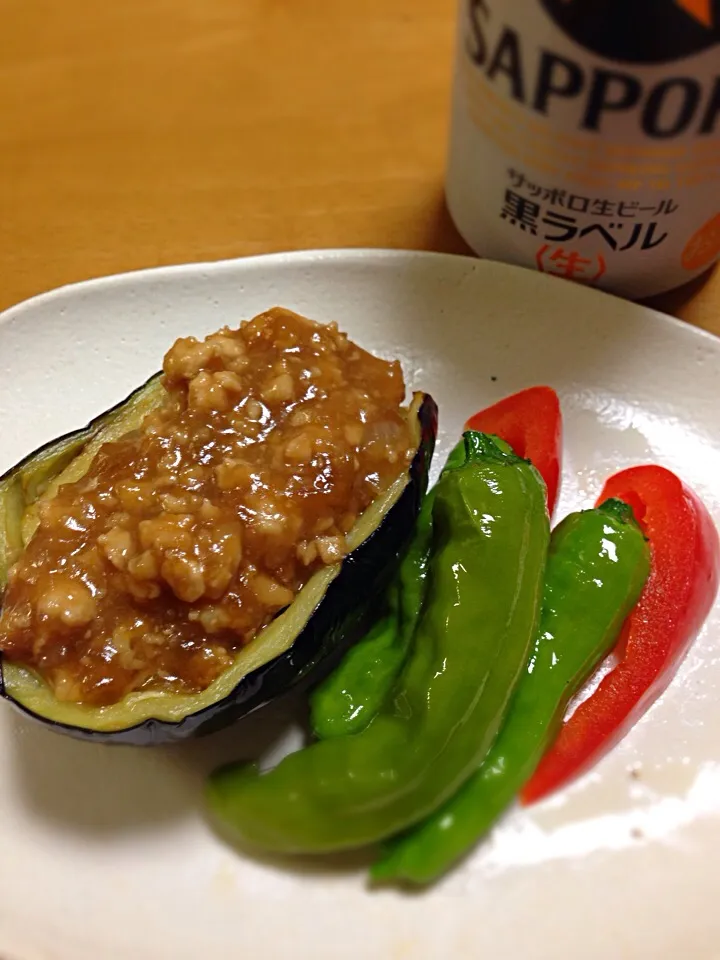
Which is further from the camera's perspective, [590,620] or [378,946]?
[590,620]

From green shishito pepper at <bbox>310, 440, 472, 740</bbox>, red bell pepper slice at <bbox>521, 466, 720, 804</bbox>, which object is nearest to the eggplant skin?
green shishito pepper at <bbox>310, 440, 472, 740</bbox>

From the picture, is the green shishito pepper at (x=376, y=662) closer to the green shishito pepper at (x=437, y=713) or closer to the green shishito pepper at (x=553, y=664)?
the green shishito pepper at (x=437, y=713)

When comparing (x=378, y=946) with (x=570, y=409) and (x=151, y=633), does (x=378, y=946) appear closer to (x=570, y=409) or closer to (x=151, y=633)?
(x=151, y=633)

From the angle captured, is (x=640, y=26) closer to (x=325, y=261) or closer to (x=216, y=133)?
(x=325, y=261)

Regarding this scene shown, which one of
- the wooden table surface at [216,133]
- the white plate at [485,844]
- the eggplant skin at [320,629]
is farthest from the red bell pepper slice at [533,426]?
the wooden table surface at [216,133]

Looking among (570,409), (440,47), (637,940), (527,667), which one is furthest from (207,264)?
(637,940)

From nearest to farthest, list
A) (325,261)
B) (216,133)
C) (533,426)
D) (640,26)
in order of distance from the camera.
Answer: (640,26) < (533,426) < (325,261) < (216,133)

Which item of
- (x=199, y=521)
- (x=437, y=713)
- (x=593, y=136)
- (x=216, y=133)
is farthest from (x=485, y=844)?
(x=216, y=133)
